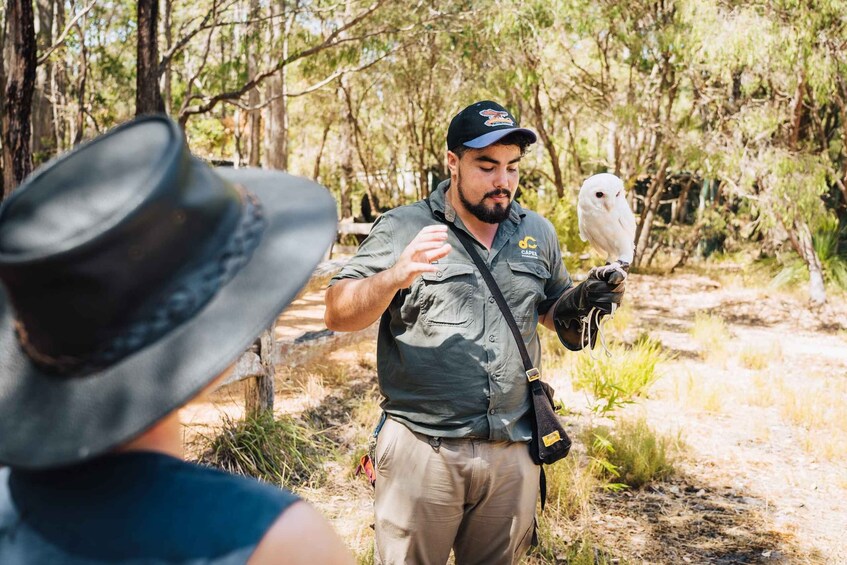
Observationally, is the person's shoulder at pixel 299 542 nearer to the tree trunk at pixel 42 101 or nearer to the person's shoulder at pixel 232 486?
the person's shoulder at pixel 232 486

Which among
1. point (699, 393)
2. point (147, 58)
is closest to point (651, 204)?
point (699, 393)

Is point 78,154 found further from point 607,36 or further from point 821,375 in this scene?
point 607,36

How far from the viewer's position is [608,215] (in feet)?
8.59

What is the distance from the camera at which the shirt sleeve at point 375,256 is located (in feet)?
8.49

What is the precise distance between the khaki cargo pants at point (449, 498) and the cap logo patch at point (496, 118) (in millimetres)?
1065

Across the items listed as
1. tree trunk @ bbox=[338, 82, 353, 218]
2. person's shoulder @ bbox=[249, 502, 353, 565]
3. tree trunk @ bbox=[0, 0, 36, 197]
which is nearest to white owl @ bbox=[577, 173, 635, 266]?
person's shoulder @ bbox=[249, 502, 353, 565]

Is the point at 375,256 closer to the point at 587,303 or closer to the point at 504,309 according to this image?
the point at 504,309

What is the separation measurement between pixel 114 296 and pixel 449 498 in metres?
1.84

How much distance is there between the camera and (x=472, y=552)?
2621 mm

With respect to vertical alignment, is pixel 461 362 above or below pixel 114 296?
below

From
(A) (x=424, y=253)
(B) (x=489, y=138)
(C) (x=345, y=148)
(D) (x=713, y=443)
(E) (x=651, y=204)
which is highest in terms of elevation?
(C) (x=345, y=148)

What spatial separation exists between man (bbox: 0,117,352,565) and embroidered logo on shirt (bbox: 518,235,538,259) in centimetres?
186

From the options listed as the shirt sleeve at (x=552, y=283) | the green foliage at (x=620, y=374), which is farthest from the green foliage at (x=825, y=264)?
the shirt sleeve at (x=552, y=283)

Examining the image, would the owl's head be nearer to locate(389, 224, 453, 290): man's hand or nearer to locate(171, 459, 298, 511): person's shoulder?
locate(389, 224, 453, 290): man's hand
